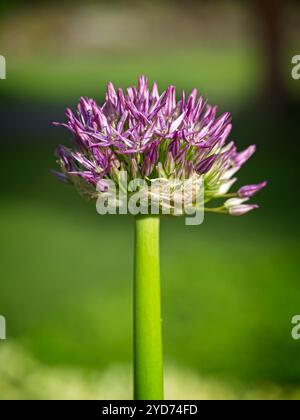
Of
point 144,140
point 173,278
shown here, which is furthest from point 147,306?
point 173,278

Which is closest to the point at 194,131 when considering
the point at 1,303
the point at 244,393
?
the point at 244,393

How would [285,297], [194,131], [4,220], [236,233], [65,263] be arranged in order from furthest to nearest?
[4,220]
[236,233]
[65,263]
[285,297]
[194,131]

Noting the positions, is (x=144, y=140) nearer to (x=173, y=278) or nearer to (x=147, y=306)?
(x=147, y=306)

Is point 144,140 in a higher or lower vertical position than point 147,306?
higher

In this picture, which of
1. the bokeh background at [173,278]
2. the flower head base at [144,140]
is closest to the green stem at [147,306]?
the flower head base at [144,140]

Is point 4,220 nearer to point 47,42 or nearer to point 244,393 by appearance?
point 244,393

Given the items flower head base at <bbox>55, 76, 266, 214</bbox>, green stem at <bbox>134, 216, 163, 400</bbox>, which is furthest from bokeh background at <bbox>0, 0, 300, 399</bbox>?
flower head base at <bbox>55, 76, 266, 214</bbox>

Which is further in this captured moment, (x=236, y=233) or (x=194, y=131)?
(x=236, y=233)
